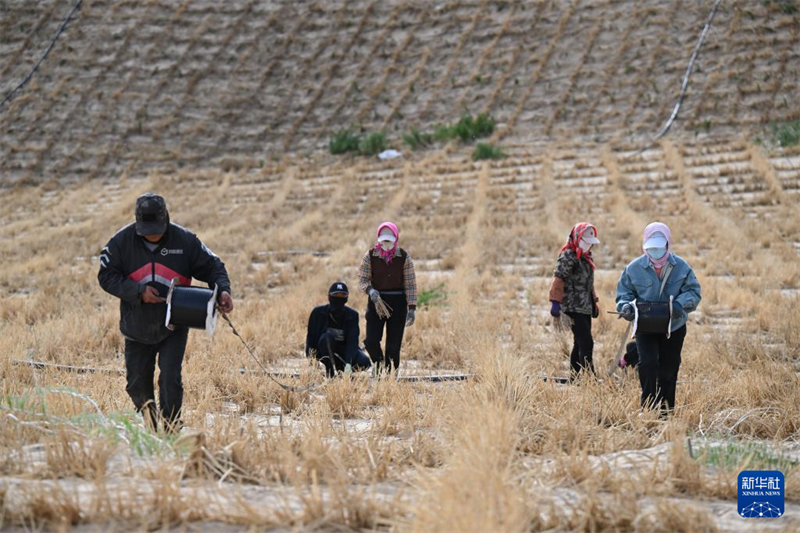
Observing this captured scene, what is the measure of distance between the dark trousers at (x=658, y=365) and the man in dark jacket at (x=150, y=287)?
331 cm

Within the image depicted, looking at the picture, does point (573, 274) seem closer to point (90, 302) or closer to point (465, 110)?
point (90, 302)

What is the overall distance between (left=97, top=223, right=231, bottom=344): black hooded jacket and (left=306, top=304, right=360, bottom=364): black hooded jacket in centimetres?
269

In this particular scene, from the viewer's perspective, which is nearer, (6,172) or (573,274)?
(573,274)

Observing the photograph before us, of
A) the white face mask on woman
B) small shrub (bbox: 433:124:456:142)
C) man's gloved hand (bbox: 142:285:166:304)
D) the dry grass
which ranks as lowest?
the dry grass

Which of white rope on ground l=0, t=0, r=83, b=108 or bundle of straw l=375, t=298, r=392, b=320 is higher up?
white rope on ground l=0, t=0, r=83, b=108

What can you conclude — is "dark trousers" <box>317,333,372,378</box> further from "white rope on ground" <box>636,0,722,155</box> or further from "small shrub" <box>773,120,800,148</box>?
"small shrub" <box>773,120,800,148</box>

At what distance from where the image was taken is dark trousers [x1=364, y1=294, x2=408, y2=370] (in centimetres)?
848

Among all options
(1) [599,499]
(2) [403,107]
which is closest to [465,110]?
(2) [403,107]

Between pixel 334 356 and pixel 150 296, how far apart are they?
3.16m

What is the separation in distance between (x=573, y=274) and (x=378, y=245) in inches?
83.7

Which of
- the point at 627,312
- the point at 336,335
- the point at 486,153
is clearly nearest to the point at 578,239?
the point at 627,312

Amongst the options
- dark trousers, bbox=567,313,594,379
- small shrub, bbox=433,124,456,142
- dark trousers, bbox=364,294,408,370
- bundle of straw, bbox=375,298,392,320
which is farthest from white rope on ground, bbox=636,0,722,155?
bundle of straw, bbox=375,298,392,320

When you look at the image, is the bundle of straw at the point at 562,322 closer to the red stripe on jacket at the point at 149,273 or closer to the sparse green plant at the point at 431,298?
the red stripe on jacket at the point at 149,273

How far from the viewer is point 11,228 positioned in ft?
79.5
